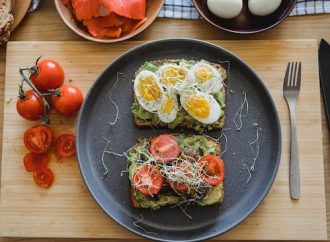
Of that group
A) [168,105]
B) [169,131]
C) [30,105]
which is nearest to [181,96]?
[168,105]

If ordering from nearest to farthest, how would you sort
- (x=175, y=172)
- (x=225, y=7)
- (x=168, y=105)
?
(x=175, y=172) → (x=168, y=105) → (x=225, y=7)

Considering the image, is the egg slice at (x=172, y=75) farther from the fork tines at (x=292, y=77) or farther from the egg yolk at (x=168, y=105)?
the fork tines at (x=292, y=77)

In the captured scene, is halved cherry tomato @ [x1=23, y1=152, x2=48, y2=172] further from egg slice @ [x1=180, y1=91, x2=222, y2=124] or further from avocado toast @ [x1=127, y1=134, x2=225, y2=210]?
egg slice @ [x1=180, y1=91, x2=222, y2=124]

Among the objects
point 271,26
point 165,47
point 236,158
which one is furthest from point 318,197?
point 165,47

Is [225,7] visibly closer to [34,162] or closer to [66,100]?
[66,100]

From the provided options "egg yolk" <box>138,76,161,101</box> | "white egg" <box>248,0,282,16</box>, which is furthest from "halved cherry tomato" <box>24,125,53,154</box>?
"white egg" <box>248,0,282,16</box>

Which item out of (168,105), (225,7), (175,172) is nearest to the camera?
(175,172)
